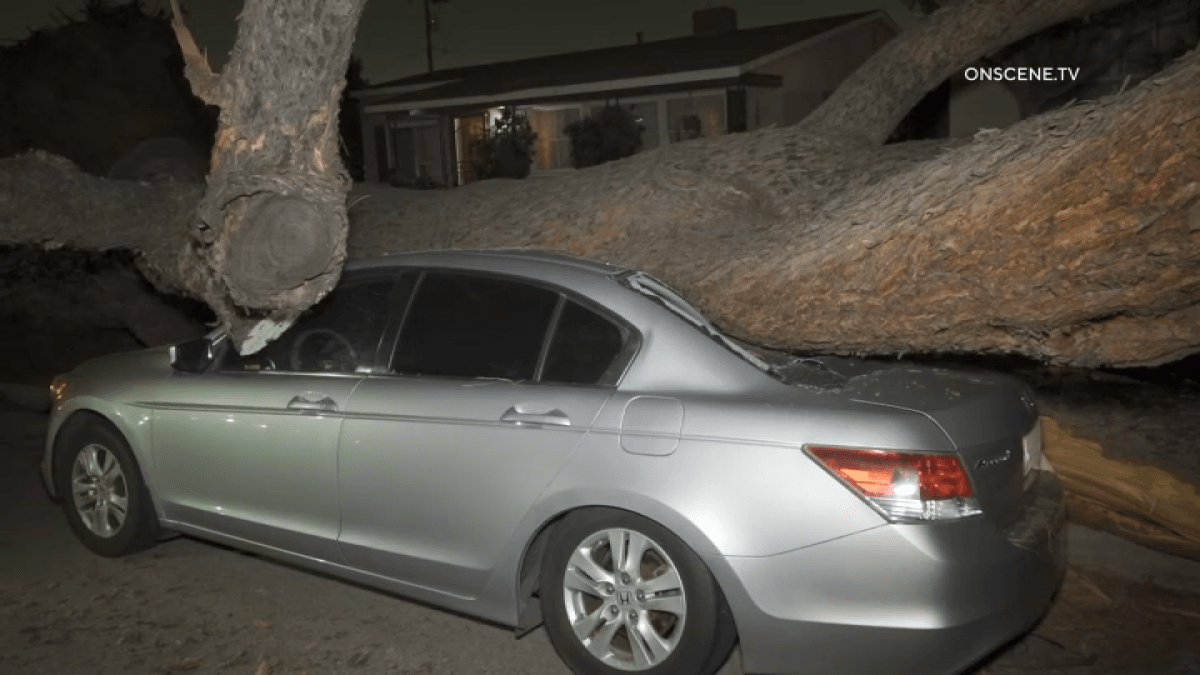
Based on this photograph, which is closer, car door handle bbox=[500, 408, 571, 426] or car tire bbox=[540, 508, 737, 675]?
car tire bbox=[540, 508, 737, 675]

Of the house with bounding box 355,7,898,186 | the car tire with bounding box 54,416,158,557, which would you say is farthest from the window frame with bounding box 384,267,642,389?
the house with bounding box 355,7,898,186

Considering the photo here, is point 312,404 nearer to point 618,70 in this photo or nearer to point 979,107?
point 979,107

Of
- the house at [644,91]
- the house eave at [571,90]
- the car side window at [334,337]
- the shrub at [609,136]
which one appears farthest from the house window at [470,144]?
the car side window at [334,337]

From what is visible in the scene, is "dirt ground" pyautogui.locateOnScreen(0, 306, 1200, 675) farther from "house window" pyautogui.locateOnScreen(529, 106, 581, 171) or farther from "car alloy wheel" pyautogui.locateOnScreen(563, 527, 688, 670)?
"house window" pyautogui.locateOnScreen(529, 106, 581, 171)

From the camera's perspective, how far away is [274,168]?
17.7 ft

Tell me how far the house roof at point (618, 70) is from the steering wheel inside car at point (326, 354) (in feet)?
52.9

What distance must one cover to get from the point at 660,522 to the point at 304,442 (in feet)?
5.97

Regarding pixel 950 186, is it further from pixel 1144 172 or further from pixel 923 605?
pixel 923 605

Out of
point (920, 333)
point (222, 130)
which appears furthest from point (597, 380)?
point (222, 130)

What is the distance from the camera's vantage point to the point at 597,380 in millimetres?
4281

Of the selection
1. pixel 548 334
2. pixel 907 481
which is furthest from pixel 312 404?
pixel 907 481

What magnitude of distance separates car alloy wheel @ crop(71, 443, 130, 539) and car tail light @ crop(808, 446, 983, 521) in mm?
3839

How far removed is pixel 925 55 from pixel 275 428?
5.85m

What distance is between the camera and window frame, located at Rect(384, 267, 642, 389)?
425cm
